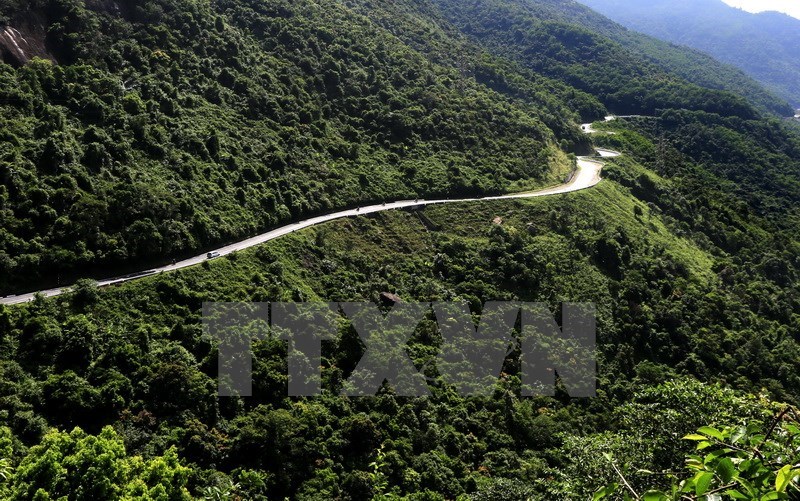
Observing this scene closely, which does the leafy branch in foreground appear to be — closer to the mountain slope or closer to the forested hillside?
the forested hillside

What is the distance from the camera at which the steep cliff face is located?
154 feet

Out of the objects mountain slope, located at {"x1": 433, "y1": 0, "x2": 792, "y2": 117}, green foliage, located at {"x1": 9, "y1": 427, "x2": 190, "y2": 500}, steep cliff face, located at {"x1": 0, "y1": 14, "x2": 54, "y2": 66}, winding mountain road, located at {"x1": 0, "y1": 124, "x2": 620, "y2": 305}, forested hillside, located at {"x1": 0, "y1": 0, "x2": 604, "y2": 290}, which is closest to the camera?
green foliage, located at {"x1": 9, "y1": 427, "x2": 190, "y2": 500}

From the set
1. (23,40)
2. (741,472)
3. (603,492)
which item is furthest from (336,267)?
(741,472)

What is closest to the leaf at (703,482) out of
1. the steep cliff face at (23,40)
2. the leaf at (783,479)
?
the leaf at (783,479)

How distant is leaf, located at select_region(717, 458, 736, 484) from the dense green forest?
0.41ft

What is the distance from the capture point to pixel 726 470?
4289mm

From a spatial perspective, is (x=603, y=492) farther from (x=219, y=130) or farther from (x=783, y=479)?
(x=219, y=130)

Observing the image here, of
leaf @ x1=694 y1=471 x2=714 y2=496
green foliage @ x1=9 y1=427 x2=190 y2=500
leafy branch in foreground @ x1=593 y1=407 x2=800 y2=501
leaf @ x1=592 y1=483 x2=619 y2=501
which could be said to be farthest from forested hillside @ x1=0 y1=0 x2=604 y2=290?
leaf @ x1=694 y1=471 x2=714 y2=496

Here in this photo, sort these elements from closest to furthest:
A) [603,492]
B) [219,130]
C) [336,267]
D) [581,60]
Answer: [603,492] < [336,267] < [219,130] < [581,60]

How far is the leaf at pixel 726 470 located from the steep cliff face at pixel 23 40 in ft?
194

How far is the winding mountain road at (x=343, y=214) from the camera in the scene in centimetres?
3597

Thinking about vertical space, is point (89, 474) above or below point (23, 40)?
below

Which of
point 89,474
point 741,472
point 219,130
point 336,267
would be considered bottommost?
point 336,267

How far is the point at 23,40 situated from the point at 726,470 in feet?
205
